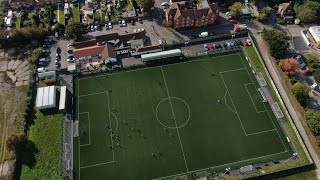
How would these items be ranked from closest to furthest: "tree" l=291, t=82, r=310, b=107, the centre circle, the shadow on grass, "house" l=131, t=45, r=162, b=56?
the shadow on grass, the centre circle, "tree" l=291, t=82, r=310, b=107, "house" l=131, t=45, r=162, b=56

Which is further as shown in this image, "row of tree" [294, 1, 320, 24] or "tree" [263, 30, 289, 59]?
"row of tree" [294, 1, 320, 24]

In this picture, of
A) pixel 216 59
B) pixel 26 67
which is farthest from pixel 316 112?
pixel 26 67

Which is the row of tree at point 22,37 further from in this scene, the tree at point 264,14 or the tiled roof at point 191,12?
the tree at point 264,14

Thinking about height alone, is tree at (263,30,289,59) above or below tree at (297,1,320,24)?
below

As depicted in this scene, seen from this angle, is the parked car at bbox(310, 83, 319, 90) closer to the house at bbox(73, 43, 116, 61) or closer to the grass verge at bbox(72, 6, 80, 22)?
the house at bbox(73, 43, 116, 61)

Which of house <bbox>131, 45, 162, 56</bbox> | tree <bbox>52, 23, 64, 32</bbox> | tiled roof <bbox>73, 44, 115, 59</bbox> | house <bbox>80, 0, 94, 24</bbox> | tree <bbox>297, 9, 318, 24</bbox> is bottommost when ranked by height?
house <bbox>131, 45, 162, 56</bbox>

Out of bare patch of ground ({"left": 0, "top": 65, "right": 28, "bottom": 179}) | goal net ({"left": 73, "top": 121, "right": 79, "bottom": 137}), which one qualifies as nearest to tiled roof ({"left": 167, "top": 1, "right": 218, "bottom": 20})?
goal net ({"left": 73, "top": 121, "right": 79, "bottom": 137})

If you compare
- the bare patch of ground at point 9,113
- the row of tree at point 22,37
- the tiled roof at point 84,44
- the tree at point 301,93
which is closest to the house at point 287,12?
the tree at point 301,93

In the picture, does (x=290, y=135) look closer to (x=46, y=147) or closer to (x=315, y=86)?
(x=315, y=86)
